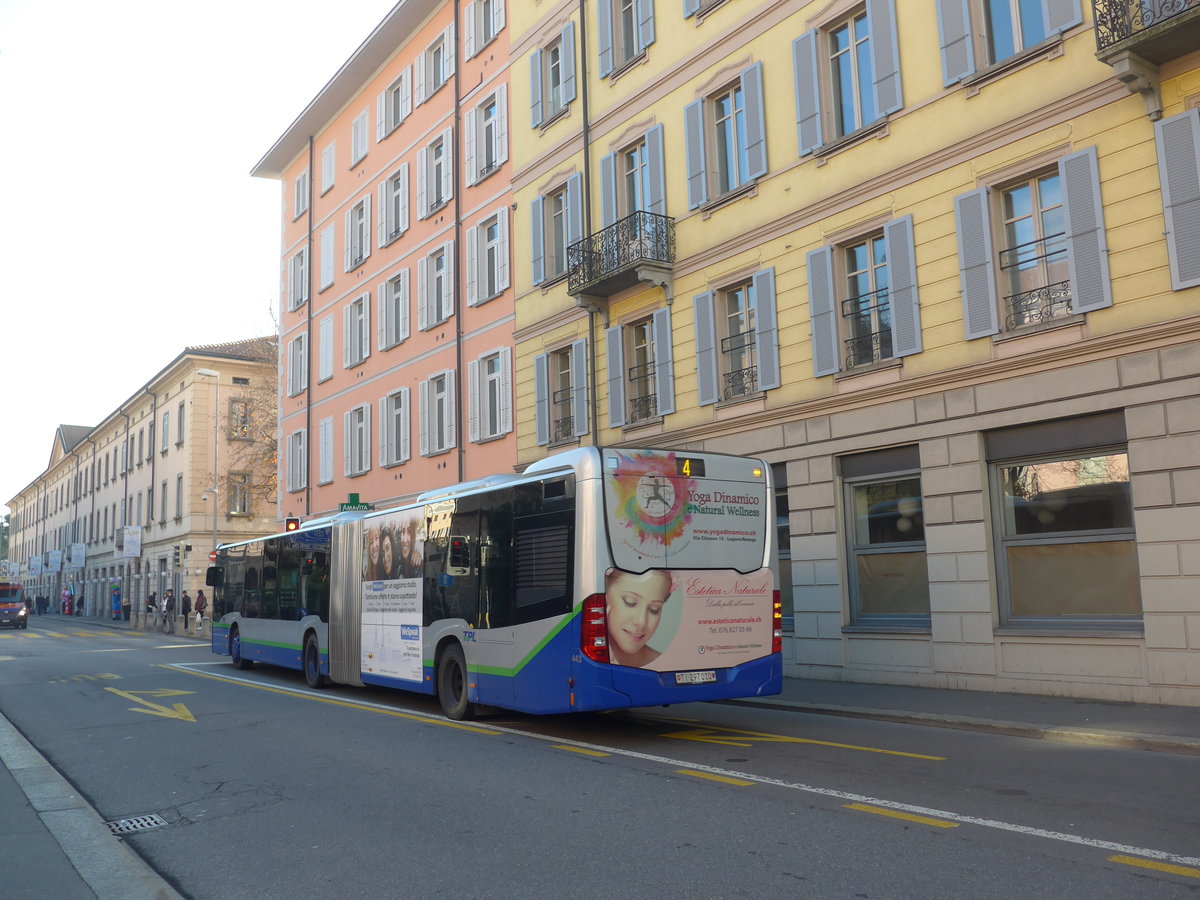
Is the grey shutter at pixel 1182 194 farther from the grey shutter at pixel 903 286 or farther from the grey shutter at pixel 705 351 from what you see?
the grey shutter at pixel 705 351

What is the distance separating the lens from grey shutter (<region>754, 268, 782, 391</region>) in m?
17.8

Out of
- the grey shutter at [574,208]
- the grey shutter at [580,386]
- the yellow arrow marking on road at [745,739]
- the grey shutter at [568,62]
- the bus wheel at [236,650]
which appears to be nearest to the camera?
the yellow arrow marking on road at [745,739]

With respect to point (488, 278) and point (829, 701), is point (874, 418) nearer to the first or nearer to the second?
point (829, 701)

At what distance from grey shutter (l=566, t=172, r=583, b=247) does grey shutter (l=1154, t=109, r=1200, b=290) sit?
12.7 metres

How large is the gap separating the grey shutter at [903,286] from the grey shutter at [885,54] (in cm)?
192

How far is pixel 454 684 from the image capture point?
1295 cm

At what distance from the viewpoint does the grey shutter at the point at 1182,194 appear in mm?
12133

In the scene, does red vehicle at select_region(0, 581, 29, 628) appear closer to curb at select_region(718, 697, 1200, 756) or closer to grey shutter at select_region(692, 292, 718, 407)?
grey shutter at select_region(692, 292, 718, 407)

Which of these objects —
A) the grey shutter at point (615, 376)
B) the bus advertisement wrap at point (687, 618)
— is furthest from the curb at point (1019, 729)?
the grey shutter at point (615, 376)

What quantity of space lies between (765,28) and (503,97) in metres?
10.1

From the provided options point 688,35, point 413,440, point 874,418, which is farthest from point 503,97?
point 874,418

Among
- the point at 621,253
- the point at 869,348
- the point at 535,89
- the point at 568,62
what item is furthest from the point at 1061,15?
the point at 535,89

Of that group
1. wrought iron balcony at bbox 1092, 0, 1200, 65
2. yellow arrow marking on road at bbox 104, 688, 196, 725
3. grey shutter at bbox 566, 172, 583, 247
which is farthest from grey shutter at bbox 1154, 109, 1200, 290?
yellow arrow marking on road at bbox 104, 688, 196, 725

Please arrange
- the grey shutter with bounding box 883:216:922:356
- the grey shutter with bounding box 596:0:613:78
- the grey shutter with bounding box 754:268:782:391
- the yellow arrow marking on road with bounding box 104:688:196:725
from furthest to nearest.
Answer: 1. the grey shutter with bounding box 596:0:613:78
2. the grey shutter with bounding box 754:268:782:391
3. the grey shutter with bounding box 883:216:922:356
4. the yellow arrow marking on road with bounding box 104:688:196:725
